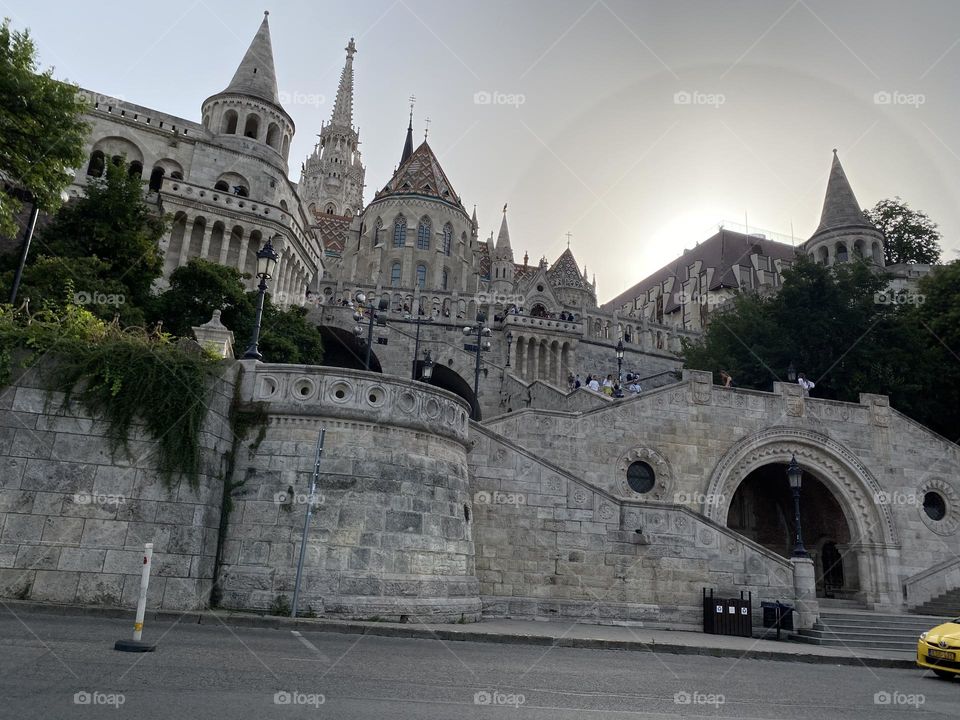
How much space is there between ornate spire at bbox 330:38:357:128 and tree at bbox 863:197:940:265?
256 ft

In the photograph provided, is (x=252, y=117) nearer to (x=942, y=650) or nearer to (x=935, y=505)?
(x=935, y=505)

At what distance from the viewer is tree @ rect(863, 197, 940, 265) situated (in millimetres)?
52688

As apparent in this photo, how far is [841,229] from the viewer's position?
2050 inches

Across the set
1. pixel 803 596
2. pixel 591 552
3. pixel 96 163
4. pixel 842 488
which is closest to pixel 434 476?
pixel 591 552

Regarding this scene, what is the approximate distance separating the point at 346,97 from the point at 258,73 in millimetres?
68048

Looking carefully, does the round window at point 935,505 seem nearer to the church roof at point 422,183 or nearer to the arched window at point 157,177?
the arched window at point 157,177

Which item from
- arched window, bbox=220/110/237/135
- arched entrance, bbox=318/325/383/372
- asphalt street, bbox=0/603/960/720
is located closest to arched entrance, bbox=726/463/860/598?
asphalt street, bbox=0/603/960/720

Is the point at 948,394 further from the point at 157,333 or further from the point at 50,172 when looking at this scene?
the point at 50,172

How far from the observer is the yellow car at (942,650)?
10.4 m

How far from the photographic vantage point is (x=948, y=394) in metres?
26.7

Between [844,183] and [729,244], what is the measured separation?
16.5 meters

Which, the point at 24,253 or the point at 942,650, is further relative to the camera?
the point at 24,253

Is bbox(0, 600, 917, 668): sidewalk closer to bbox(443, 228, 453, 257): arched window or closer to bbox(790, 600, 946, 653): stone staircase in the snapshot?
bbox(790, 600, 946, 653): stone staircase

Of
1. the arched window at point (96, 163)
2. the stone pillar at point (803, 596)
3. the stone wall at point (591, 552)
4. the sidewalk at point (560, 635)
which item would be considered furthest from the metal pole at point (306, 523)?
the arched window at point (96, 163)
